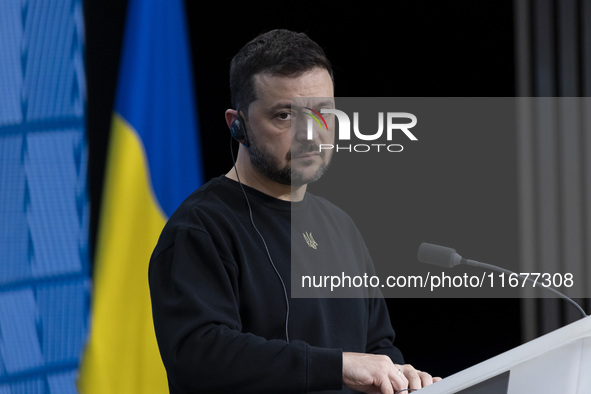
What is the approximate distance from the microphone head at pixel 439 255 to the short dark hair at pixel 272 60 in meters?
0.51

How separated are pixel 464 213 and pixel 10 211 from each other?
1.67m

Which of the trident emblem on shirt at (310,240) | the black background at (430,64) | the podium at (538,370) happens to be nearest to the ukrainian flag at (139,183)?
the black background at (430,64)

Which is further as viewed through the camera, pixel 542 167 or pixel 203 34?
pixel 542 167

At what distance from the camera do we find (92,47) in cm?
247

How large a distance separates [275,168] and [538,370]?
86 centimetres

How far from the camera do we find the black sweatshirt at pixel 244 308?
4.40 feet

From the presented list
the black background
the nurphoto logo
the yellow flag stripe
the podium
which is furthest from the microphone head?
the black background

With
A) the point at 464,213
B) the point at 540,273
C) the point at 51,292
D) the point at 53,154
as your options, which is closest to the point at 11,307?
the point at 51,292

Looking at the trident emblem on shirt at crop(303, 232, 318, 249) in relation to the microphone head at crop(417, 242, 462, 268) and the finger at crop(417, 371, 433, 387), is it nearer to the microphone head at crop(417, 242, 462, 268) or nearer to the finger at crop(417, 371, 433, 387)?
the microphone head at crop(417, 242, 462, 268)

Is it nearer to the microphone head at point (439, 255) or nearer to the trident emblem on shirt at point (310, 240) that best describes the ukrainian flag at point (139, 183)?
the trident emblem on shirt at point (310, 240)

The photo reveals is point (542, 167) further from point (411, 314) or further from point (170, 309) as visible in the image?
point (170, 309)

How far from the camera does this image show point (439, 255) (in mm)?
1476

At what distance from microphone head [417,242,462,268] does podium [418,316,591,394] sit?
0.49 meters

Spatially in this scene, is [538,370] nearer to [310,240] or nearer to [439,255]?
[439,255]
